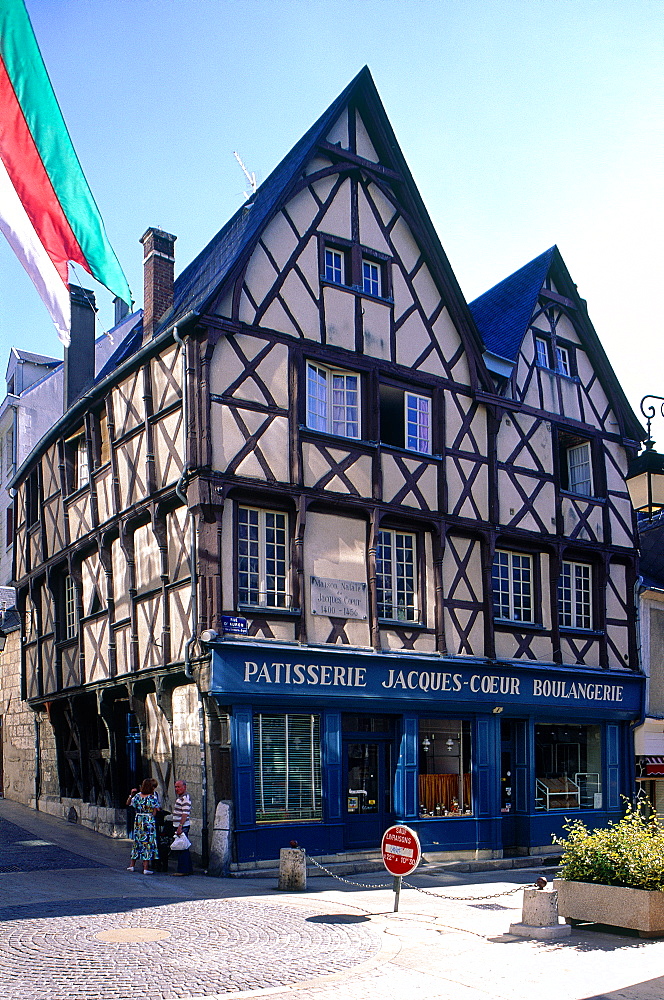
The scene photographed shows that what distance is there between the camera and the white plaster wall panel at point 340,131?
17672 millimetres

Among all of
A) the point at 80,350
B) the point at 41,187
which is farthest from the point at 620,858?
the point at 80,350

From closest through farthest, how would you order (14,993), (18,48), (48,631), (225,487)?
(14,993) < (18,48) < (225,487) < (48,631)

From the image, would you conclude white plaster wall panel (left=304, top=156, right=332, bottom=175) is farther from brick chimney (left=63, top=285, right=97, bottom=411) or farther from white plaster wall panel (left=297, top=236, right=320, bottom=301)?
brick chimney (left=63, top=285, right=97, bottom=411)

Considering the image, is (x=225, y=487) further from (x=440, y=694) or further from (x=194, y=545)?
(x=440, y=694)

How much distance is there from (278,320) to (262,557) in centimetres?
381

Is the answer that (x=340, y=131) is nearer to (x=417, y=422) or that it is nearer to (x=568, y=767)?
(x=417, y=422)

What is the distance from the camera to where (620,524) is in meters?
21.5

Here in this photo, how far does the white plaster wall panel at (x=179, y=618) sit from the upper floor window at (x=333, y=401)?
3383 millimetres

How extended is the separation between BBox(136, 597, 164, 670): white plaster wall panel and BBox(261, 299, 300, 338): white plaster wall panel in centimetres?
469

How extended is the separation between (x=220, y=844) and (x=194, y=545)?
4219 millimetres

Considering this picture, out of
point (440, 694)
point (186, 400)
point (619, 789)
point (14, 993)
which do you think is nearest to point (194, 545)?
point (186, 400)

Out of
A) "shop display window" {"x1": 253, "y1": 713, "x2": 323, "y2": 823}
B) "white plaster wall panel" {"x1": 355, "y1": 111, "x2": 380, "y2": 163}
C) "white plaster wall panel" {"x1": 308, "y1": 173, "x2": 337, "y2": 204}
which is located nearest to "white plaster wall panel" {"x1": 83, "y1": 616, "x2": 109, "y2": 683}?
"shop display window" {"x1": 253, "y1": 713, "x2": 323, "y2": 823}

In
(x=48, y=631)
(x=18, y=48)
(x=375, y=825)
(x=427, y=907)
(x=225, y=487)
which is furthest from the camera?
(x=48, y=631)

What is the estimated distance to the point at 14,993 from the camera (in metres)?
7.68
